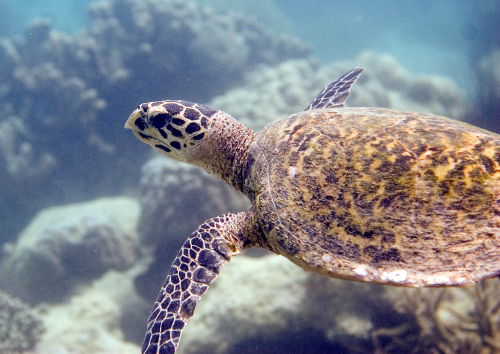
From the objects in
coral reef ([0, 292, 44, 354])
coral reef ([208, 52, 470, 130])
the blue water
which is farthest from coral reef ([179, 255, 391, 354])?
the blue water

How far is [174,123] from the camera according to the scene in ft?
8.83

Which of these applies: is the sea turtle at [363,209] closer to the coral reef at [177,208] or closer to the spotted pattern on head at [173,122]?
the spotted pattern on head at [173,122]

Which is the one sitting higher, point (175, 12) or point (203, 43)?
point (175, 12)

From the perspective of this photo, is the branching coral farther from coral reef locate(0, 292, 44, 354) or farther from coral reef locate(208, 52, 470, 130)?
coral reef locate(0, 292, 44, 354)

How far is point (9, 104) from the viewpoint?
9.28 metres

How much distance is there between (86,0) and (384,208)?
38.9 meters

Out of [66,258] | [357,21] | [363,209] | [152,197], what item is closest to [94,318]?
[66,258]

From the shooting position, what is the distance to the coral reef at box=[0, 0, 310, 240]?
8.74 m

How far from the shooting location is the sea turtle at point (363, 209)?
159 centimetres

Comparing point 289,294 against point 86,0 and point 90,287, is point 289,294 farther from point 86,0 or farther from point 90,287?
point 86,0

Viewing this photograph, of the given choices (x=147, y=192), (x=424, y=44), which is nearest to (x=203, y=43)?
(x=147, y=192)

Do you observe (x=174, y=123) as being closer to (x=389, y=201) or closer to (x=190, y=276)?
(x=190, y=276)

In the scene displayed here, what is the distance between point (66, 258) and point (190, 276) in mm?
5105

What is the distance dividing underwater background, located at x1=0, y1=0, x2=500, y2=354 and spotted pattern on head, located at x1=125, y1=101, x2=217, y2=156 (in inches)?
97.1
